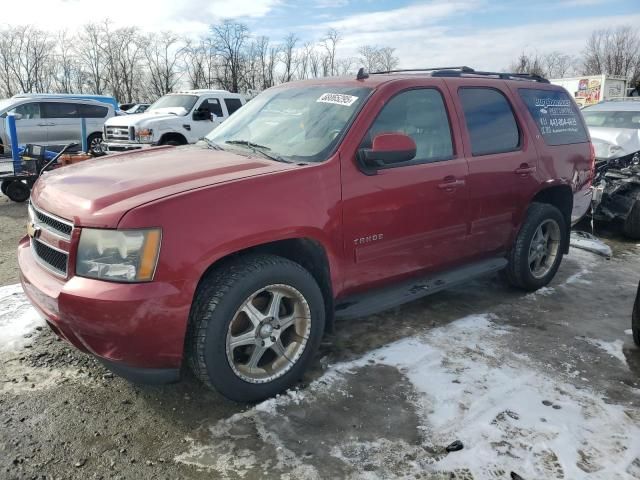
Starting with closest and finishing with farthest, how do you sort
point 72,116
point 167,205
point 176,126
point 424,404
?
point 167,205 < point 424,404 < point 176,126 < point 72,116

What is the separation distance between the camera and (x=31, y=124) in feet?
47.7

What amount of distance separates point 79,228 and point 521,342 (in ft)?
10.3

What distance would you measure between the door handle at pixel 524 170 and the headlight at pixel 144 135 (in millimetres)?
9721

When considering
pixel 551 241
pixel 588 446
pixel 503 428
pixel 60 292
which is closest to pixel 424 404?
pixel 503 428

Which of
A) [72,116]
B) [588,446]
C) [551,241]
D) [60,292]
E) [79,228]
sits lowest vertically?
[588,446]

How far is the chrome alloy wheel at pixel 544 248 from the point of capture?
4820mm

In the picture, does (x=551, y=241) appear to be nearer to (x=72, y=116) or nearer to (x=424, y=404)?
(x=424, y=404)

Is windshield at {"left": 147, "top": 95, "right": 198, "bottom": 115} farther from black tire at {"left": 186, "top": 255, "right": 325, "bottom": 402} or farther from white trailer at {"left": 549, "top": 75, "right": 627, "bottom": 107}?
white trailer at {"left": 549, "top": 75, "right": 627, "bottom": 107}

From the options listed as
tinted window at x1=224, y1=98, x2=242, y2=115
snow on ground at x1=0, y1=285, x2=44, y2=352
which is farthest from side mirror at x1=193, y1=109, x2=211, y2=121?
snow on ground at x1=0, y1=285, x2=44, y2=352

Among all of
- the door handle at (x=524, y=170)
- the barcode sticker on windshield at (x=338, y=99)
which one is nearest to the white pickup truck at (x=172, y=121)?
the barcode sticker on windshield at (x=338, y=99)

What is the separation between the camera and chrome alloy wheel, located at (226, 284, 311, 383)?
2.90 m

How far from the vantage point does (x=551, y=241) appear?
16.5 feet

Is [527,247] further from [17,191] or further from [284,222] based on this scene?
[17,191]

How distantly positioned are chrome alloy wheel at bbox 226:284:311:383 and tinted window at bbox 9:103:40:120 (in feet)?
47.1
